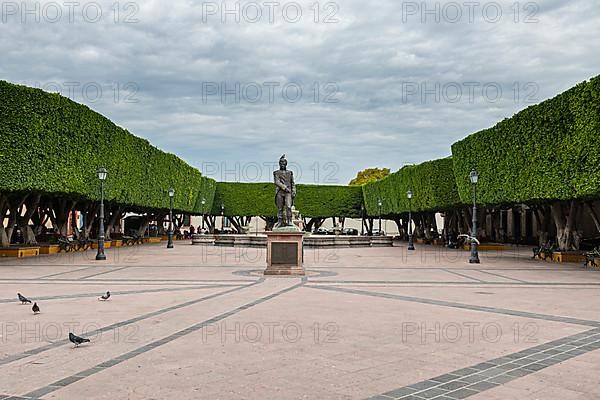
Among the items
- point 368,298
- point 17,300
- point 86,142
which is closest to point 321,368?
point 368,298

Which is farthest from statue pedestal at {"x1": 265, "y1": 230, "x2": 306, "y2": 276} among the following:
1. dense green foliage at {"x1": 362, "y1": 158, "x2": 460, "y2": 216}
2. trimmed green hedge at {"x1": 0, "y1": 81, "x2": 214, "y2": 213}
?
dense green foliage at {"x1": 362, "y1": 158, "x2": 460, "y2": 216}

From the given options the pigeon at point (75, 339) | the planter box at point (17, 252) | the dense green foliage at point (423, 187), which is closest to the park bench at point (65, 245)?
the planter box at point (17, 252)

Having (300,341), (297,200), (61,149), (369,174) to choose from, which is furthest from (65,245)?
(369,174)

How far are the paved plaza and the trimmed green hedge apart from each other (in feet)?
32.3

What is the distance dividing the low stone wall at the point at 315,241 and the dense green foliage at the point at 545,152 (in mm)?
11730

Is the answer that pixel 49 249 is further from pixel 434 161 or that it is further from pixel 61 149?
pixel 434 161

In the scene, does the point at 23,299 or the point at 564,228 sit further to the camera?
the point at 564,228

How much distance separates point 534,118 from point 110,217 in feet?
97.7

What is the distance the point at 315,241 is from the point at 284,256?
2108cm

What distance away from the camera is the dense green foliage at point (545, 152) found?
2156cm

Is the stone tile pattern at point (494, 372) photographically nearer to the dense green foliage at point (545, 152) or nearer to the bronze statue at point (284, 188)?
the bronze statue at point (284, 188)

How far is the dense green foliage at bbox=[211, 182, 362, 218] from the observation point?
70.4 m

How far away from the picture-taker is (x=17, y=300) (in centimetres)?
1262

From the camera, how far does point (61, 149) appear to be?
2678 cm
